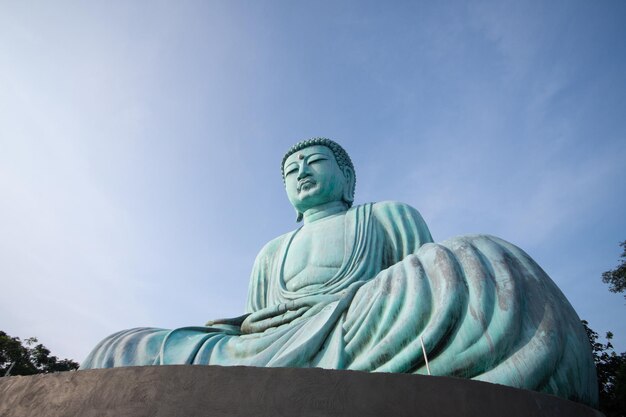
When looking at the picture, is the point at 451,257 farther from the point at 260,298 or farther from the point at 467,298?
the point at 260,298

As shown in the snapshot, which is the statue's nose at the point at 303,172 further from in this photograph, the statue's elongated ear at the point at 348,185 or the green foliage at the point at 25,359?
the green foliage at the point at 25,359

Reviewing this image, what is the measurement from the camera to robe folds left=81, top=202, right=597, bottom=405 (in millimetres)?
2502

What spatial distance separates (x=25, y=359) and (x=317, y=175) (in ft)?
44.1

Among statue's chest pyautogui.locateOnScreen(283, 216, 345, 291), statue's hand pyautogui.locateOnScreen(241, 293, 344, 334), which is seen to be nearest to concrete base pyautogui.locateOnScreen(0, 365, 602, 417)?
statue's hand pyautogui.locateOnScreen(241, 293, 344, 334)

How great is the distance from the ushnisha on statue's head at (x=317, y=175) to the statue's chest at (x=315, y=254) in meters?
0.41

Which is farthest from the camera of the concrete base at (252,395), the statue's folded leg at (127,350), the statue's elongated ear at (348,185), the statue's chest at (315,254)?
the statue's elongated ear at (348,185)

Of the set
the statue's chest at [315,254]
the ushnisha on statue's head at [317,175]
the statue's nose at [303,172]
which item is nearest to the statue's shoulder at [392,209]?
the statue's chest at [315,254]

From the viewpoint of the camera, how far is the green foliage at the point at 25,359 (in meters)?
13.7

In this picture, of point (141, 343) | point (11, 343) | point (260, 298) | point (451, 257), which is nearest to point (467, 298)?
point (451, 257)

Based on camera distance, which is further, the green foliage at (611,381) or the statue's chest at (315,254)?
the green foliage at (611,381)

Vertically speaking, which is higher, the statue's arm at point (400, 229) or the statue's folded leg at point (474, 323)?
the statue's arm at point (400, 229)

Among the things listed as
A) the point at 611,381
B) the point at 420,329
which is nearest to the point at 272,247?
the point at 420,329

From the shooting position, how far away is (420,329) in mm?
2727

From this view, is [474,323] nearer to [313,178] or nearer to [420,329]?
[420,329]
